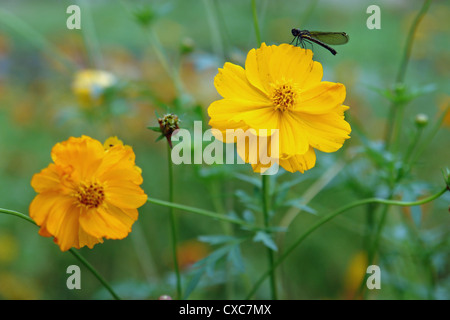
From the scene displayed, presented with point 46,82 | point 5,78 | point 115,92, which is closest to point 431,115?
point 115,92

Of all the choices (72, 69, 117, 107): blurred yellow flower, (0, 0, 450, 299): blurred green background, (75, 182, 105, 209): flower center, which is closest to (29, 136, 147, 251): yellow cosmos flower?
(75, 182, 105, 209): flower center

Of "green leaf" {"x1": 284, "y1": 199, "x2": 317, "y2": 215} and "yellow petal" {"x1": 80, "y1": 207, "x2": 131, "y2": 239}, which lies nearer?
"yellow petal" {"x1": 80, "y1": 207, "x2": 131, "y2": 239}

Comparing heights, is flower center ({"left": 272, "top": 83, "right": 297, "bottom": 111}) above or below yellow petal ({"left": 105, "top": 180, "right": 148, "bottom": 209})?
above

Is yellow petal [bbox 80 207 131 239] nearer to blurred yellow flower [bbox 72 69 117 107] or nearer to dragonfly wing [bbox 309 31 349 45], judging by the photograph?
dragonfly wing [bbox 309 31 349 45]

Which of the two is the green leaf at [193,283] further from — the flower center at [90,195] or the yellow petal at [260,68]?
the yellow petal at [260,68]

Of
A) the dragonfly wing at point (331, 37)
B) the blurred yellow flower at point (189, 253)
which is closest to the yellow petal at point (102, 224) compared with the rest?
the dragonfly wing at point (331, 37)

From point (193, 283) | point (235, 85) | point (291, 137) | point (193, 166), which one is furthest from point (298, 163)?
point (193, 166)
